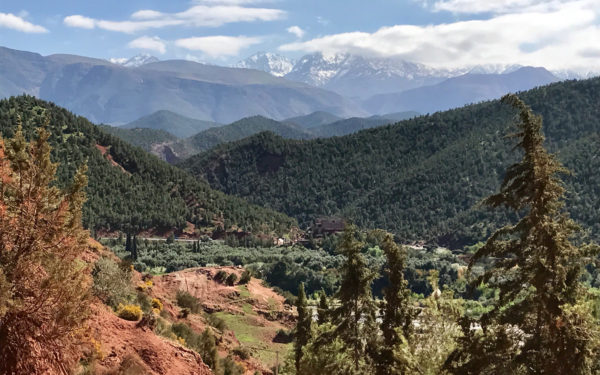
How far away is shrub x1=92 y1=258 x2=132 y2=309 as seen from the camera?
80.9 ft

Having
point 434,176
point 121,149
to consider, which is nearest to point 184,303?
point 121,149

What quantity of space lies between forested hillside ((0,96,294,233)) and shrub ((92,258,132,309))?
72.5m

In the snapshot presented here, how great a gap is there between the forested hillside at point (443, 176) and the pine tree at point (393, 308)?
11333 cm

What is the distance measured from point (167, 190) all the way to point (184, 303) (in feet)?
286

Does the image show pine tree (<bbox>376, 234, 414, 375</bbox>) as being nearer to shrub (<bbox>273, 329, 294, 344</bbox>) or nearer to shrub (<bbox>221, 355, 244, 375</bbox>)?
shrub (<bbox>221, 355, 244, 375</bbox>)

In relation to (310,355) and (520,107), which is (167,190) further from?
(520,107)

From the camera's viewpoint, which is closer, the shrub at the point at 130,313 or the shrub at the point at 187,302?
the shrub at the point at 130,313

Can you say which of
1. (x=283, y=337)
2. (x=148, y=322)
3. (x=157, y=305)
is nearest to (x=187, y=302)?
(x=283, y=337)

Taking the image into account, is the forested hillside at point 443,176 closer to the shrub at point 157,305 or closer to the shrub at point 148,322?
the shrub at point 157,305

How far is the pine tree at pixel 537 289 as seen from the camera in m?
11.6

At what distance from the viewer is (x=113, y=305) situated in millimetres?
24812

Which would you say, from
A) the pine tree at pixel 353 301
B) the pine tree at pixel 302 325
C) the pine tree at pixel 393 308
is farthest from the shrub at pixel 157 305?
the pine tree at pixel 393 308

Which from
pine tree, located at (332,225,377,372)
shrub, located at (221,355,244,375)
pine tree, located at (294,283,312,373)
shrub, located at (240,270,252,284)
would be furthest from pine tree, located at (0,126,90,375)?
shrub, located at (240,270,252,284)

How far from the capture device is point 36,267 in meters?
12.7
